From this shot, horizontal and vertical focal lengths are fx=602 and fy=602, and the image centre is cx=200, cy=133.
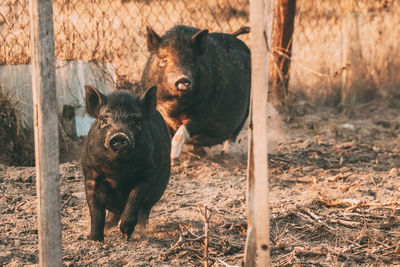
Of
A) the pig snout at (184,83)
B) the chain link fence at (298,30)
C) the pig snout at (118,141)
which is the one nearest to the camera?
the pig snout at (118,141)

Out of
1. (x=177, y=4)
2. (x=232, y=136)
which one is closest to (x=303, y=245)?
(x=232, y=136)

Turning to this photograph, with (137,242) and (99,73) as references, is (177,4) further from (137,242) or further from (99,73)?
(137,242)

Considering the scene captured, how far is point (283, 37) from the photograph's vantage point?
7840mm

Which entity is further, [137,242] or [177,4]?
[177,4]

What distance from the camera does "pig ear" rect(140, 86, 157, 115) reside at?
384cm

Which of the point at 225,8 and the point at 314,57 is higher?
the point at 225,8

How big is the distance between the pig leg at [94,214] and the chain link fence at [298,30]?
10.2ft

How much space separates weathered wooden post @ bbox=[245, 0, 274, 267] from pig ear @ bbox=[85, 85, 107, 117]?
1.52m

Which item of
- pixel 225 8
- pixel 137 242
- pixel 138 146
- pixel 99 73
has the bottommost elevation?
pixel 137 242

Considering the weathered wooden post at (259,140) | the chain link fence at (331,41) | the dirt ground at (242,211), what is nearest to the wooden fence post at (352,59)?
the chain link fence at (331,41)

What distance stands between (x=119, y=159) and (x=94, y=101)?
442 millimetres

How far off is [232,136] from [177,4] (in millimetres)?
2605

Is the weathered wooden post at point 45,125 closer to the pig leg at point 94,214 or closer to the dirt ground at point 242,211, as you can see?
the dirt ground at point 242,211

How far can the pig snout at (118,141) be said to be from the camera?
3.51 metres
